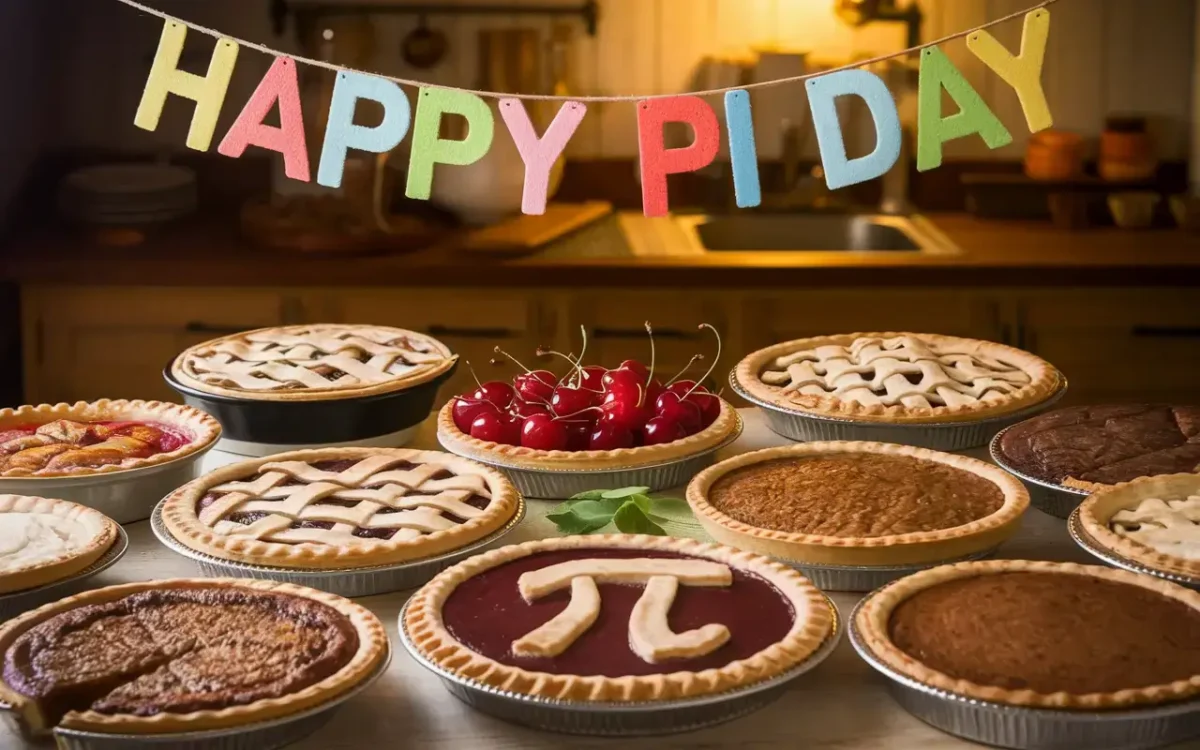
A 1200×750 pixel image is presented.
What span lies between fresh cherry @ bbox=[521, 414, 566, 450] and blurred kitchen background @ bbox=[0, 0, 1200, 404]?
1.69m

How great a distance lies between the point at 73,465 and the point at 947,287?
231cm

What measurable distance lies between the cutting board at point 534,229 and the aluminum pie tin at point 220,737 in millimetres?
2530

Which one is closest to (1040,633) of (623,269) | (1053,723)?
(1053,723)

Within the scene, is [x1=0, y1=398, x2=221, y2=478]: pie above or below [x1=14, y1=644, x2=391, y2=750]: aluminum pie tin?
above

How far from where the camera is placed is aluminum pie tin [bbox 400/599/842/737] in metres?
1.27

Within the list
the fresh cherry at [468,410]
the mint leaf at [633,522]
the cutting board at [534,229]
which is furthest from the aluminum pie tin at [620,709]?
the cutting board at [534,229]

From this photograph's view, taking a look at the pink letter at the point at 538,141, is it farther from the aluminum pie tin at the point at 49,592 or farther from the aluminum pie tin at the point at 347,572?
the aluminum pie tin at the point at 49,592

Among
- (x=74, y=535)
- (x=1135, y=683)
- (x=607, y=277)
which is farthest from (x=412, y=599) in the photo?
(x=607, y=277)

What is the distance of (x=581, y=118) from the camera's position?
6.59 ft

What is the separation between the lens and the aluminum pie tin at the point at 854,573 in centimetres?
160

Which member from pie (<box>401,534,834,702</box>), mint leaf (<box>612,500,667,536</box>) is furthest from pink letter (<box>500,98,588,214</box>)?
pie (<box>401,534,834,702</box>)

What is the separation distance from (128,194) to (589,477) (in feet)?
8.07

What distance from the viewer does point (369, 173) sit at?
155 inches

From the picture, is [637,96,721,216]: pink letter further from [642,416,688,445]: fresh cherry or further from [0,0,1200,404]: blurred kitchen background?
[0,0,1200,404]: blurred kitchen background
